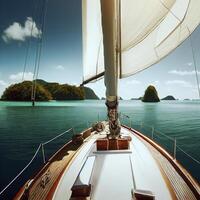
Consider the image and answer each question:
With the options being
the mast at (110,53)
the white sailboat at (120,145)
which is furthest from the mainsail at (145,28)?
the mast at (110,53)

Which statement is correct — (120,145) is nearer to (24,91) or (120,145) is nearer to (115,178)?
(115,178)

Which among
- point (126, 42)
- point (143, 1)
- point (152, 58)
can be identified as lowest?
point (152, 58)

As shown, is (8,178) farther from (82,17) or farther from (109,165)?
(82,17)

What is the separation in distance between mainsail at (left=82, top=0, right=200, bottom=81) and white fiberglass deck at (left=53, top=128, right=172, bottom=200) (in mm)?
3378

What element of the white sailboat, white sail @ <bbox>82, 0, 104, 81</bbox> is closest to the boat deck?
the white sailboat

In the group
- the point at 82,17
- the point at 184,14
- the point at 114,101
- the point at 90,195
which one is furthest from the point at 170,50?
the point at 90,195

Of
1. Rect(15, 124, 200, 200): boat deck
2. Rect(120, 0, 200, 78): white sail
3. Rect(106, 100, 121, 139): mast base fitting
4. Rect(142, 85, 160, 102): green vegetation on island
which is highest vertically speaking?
Rect(142, 85, 160, 102): green vegetation on island

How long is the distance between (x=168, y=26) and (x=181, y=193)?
6.00m

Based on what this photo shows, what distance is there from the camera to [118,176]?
3.90m

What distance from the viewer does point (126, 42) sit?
848 cm

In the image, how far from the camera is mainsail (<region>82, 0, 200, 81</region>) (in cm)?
700

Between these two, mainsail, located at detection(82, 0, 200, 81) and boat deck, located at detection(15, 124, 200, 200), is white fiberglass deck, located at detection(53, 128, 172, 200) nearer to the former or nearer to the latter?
boat deck, located at detection(15, 124, 200, 200)

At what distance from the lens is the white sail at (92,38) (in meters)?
9.16

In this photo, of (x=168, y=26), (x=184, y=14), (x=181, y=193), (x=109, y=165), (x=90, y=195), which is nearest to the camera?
(x=90, y=195)
